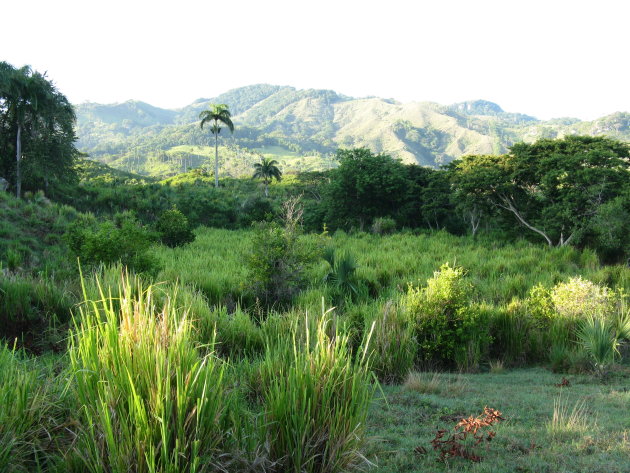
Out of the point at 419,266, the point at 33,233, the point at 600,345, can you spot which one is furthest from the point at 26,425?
the point at 33,233

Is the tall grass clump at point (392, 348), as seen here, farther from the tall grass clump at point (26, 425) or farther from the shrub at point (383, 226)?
the shrub at point (383, 226)

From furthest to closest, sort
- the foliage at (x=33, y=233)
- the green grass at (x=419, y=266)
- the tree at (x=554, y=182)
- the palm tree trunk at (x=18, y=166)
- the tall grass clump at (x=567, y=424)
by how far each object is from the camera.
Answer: the palm tree trunk at (x=18, y=166)
the tree at (x=554, y=182)
the foliage at (x=33, y=233)
the green grass at (x=419, y=266)
the tall grass clump at (x=567, y=424)

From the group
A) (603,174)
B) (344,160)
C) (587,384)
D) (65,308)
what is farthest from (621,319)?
(344,160)

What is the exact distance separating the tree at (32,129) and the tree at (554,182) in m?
24.1

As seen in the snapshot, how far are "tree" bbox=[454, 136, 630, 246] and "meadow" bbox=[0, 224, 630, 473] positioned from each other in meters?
10.3

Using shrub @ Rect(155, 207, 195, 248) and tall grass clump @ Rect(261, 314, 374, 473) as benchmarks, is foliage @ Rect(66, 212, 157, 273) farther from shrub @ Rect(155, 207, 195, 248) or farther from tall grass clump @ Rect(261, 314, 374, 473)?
shrub @ Rect(155, 207, 195, 248)

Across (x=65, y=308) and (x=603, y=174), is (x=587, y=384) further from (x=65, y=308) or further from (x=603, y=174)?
(x=603, y=174)

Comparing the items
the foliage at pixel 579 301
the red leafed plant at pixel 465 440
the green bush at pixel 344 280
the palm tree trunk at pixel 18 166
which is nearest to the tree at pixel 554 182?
the foliage at pixel 579 301

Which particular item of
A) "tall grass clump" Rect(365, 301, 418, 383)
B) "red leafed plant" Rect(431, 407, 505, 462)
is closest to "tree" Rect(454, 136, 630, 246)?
"tall grass clump" Rect(365, 301, 418, 383)

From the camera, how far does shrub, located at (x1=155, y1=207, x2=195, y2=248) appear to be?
20703 mm

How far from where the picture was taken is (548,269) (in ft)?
51.7

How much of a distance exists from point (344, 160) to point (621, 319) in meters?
23.9

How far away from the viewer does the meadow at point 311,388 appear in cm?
203

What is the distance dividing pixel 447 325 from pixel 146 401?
21.4 feet
